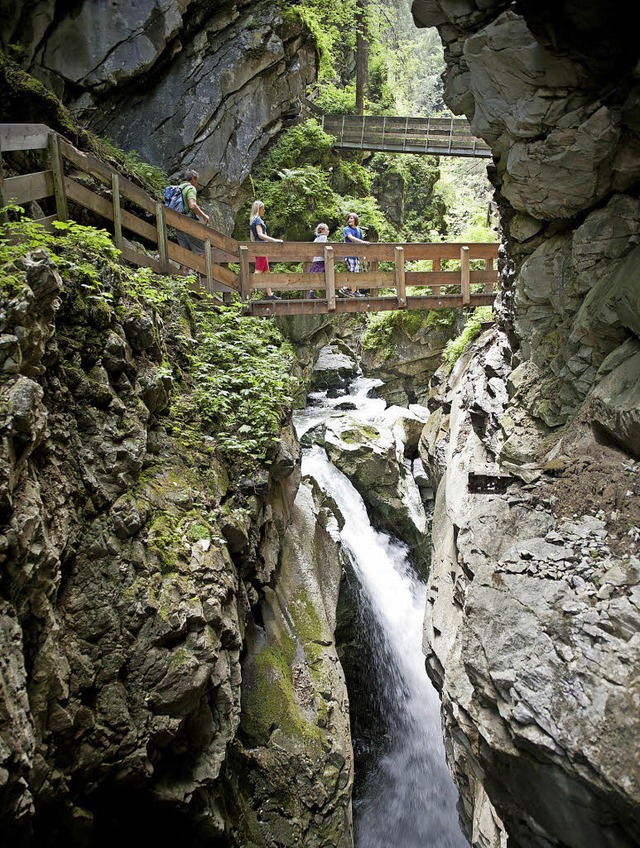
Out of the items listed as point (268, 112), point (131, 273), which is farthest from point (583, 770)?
point (268, 112)

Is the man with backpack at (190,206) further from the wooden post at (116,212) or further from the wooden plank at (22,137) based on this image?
the wooden plank at (22,137)

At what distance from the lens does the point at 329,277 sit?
1020cm

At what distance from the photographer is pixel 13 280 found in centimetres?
390

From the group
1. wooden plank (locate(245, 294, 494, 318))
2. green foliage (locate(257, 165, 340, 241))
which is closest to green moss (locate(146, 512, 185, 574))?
wooden plank (locate(245, 294, 494, 318))

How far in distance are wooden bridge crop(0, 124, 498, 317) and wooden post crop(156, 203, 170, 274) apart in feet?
0.05

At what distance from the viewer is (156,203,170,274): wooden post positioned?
8.05 meters

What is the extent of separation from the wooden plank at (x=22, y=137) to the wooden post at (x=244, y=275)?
13.3 ft

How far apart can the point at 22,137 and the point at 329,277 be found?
5.63 metres

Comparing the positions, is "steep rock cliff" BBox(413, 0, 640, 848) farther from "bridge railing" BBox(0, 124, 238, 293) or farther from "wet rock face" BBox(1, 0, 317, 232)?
"wet rock face" BBox(1, 0, 317, 232)

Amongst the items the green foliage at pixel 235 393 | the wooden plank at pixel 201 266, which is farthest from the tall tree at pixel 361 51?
the green foliage at pixel 235 393

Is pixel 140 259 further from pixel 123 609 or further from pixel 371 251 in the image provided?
pixel 123 609

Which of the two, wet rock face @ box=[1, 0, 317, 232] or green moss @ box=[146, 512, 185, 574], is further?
wet rock face @ box=[1, 0, 317, 232]

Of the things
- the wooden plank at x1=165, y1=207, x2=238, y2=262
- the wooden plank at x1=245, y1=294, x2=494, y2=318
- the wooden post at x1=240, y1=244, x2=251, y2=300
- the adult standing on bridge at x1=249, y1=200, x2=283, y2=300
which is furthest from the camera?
the adult standing on bridge at x1=249, y1=200, x2=283, y2=300

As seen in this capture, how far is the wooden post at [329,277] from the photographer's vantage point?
1010 centimetres
